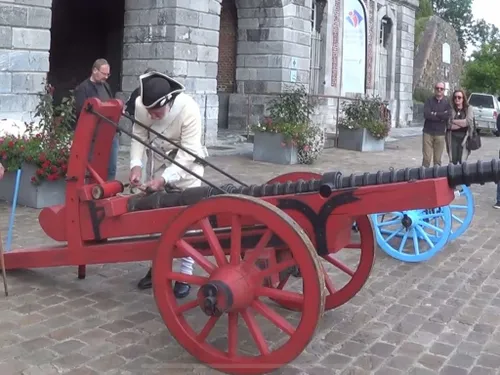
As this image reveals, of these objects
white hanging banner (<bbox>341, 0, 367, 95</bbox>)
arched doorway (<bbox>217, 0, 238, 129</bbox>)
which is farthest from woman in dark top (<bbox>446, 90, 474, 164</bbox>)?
white hanging banner (<bbox>341, 0, 367, 95</bbox>)

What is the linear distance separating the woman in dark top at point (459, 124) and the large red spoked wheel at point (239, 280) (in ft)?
21.3

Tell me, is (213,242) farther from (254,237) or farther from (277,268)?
(277,268)

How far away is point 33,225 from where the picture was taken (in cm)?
689

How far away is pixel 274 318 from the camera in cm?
351

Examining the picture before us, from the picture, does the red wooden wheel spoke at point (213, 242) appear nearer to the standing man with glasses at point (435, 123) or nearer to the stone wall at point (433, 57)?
the standing man with glasses at point (435, 123)

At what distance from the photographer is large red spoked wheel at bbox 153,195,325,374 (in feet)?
11.0

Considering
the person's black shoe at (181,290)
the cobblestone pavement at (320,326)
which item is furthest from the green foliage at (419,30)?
the person's black shoe at (181,290)

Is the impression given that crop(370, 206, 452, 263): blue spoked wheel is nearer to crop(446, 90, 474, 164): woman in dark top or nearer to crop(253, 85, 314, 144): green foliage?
crop(446, 90, 474, 164): woman in dark top

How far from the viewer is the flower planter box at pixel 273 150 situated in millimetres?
12477

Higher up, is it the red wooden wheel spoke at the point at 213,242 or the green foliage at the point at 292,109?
the green foliage at the point at 292,109

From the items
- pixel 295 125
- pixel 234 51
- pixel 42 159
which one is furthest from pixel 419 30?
pixel 42 159

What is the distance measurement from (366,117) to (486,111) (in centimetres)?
1198

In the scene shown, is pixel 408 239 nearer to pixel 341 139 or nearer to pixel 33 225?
pixel 33 225

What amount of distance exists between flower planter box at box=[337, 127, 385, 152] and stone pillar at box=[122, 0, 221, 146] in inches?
137
